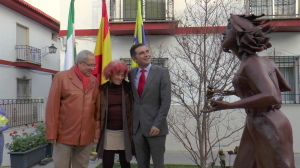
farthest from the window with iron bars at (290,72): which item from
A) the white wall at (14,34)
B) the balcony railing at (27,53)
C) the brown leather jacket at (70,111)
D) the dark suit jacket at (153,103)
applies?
the balcony railing at (27,53)

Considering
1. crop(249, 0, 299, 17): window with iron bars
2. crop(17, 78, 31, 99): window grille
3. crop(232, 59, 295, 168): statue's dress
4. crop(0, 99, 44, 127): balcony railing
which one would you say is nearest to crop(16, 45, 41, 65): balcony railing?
crop(17, 78, 31, 99): window grille

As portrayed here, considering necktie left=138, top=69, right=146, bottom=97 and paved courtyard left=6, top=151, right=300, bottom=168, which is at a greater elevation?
necktie left=138, top=69, right=146, bottom=97

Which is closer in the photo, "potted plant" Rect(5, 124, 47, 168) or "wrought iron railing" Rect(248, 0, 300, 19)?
"potted plant" Rect(5, 124, 47, 168)

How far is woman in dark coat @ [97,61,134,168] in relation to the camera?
3947 millimetres

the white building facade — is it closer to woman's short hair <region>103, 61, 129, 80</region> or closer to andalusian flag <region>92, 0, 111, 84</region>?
andalusian flag <region>92, 0, 111, 84</region>

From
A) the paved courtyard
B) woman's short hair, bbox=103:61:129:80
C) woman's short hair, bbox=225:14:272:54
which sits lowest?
the paved courtyard

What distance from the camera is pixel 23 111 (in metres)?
12.3

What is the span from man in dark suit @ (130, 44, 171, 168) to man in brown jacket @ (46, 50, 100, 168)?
0.55 meters

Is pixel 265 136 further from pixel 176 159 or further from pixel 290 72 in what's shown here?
pixel 290 72

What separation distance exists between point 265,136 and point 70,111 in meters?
2.29

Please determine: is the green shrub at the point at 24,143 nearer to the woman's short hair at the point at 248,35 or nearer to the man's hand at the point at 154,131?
the man's hand at the point at 154,131

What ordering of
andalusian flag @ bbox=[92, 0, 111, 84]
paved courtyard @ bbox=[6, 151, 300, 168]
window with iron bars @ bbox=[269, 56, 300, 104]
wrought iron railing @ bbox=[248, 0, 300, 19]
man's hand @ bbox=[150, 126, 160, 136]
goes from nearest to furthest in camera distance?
1. man's hand @ bbox=[150, 126, 160, 136]
2. andalusian flag @ bbox=[92, 0, 111, 84]
3. paved courtyard @ bbox=[6, 151, 300, 168]
4. window with iron bars @ bbox=[269, 56, 300, 104]
5. wrought iron railing @ bbox=[248, 0, 300, 19]

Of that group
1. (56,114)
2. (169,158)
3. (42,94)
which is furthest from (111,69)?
(42,94)

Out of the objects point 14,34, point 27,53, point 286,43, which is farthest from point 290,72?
point 27,53
